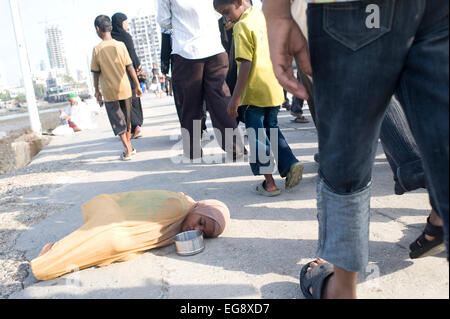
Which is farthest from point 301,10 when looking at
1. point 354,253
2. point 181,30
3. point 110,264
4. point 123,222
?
point 181,30

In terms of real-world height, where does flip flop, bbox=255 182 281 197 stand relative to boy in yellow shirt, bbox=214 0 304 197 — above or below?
below

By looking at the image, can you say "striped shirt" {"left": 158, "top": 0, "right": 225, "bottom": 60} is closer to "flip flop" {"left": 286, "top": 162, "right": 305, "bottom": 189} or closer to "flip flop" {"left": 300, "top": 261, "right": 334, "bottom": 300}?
"flip flop" {"left": 286, "top": 162, "right": 305, "bottom": 189}

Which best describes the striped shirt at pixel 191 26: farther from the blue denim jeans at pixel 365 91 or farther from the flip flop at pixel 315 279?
the blue denim jeans at pixel 365 91

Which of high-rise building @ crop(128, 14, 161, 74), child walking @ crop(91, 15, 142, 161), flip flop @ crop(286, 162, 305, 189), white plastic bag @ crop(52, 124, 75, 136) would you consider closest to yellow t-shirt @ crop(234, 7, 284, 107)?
flip flop @ crop(286, 162, 305, 189)

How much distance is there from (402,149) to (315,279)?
77cm

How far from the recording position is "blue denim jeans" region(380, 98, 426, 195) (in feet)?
5.88

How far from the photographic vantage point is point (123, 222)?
85.7 inches

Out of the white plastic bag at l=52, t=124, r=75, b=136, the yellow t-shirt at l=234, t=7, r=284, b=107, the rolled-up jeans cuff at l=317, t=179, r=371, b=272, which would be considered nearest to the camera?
the rolled-up jeans cuff at l=317, t=179, r=371, b=272

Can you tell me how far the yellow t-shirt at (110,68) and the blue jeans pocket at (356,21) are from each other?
13.8ft

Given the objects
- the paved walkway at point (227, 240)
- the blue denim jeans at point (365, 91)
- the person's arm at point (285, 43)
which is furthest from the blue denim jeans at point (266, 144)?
the blue denim jeans at point (365, 91)

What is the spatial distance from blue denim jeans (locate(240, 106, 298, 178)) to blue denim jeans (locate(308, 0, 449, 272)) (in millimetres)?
1732

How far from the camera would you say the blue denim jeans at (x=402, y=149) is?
5.88 ft

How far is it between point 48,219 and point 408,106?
2827 mm

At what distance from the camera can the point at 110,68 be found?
16.0 feet
